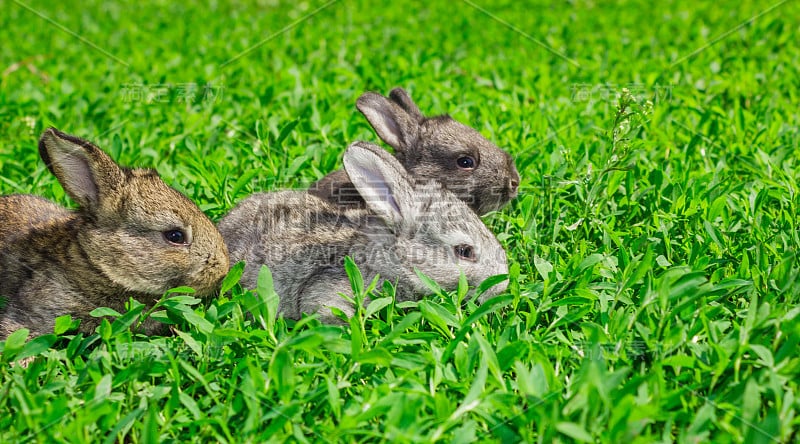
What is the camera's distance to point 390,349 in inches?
135

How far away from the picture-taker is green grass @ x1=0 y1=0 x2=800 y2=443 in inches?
114

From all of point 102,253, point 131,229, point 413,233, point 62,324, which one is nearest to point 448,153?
point 413,233

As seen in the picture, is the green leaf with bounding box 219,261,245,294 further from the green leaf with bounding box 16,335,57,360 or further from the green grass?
the green leaf with bounding box 16,335,57,360

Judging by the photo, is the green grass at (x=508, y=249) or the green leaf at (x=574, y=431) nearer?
the green leaf at (x=574, y=431)

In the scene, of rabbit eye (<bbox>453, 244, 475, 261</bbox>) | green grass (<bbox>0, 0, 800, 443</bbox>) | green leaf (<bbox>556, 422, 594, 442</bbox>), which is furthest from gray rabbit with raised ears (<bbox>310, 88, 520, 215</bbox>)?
green leaf (<bbox>556, 422, 594, 442</bbox>)

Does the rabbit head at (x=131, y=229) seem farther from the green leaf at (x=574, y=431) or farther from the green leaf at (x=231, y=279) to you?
the green leaf at (x=574, y=431)

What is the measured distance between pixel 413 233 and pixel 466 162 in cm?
126

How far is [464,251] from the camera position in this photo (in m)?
4.32

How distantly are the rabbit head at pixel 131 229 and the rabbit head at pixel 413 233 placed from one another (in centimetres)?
93

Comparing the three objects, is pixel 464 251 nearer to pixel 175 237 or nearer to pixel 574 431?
pixel 175 237

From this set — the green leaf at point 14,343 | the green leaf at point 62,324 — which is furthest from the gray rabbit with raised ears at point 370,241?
the green leaf at point 14,343

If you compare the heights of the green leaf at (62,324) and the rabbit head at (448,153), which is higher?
the rabbit head at (448,153)

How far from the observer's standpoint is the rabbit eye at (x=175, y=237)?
13.1ft

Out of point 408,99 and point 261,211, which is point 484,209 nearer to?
point 408,99
